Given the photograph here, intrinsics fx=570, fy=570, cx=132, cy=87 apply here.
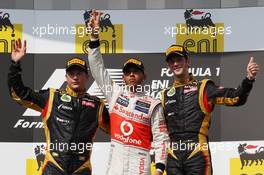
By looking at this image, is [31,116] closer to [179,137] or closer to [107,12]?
[107,12]

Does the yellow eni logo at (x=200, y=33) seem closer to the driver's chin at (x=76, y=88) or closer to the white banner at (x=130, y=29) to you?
the white banner at (x=130, y=29)

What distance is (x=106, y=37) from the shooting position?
6.16 meters

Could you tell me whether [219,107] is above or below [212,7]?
below

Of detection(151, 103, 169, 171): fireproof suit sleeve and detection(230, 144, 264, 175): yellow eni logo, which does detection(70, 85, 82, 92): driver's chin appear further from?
detection(230, 144, 264, 175): yellow eni logo

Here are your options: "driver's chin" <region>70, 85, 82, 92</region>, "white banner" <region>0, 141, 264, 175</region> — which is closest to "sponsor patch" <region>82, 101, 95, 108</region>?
"driver's chin" <region>70, 85, 82, 92</region>

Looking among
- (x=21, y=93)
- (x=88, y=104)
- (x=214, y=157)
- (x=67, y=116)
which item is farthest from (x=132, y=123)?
(x=214, y=157)

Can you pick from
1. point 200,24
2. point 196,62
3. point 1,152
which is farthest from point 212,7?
point 1,152

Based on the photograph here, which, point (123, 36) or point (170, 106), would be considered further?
point (123, 36)

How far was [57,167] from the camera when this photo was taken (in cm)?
422

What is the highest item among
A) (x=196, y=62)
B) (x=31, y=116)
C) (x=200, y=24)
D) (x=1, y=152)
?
(x=200, y=24)

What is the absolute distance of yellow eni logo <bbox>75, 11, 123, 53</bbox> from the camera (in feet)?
20.1

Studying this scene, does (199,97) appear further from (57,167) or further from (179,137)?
(57,167)

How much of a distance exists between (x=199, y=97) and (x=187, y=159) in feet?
1.58

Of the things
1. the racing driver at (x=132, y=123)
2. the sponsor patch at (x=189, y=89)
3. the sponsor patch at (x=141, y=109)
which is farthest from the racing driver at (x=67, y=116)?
the sponsor patch at (x=189, y=89)
